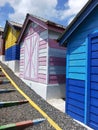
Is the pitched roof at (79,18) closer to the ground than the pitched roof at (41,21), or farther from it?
closer to the ground

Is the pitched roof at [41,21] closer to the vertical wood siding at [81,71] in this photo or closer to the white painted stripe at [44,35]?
the white painted stripe at [44,35]

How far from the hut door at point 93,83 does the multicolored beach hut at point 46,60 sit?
3502mm

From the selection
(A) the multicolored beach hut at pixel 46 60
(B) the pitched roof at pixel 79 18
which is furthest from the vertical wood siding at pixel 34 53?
(B) the pitched roof at pixel 79 18

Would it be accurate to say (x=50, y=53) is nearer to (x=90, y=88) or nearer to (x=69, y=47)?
(x=69, y=47)

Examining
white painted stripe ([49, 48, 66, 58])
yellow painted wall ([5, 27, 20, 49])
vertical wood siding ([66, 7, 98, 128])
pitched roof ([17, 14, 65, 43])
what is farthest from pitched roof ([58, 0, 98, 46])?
yellow painted wall ([5, 27, 20, 49])

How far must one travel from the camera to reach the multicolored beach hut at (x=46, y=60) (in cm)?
921

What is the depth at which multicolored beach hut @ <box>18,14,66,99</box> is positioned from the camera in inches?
363

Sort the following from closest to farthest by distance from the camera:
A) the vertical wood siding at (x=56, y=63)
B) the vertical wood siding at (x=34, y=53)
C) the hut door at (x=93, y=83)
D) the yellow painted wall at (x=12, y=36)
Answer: the hut door at (x=93, y=83)
the vertical wood siding at (x=56, y=63)
the vertical wood siding at (x=34, y=53)
the yellow painted wall at (x=12, y=36)

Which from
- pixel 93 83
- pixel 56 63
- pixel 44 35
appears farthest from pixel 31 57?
pixel 93 83

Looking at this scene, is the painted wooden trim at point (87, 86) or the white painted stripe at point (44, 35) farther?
the white painted stripe at point (44, 35)

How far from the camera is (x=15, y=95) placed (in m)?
8.20

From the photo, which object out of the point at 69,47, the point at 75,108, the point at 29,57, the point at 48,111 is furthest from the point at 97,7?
the point at 29,57

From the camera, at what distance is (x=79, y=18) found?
6.28 metres

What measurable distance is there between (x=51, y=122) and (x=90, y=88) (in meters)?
1.62
